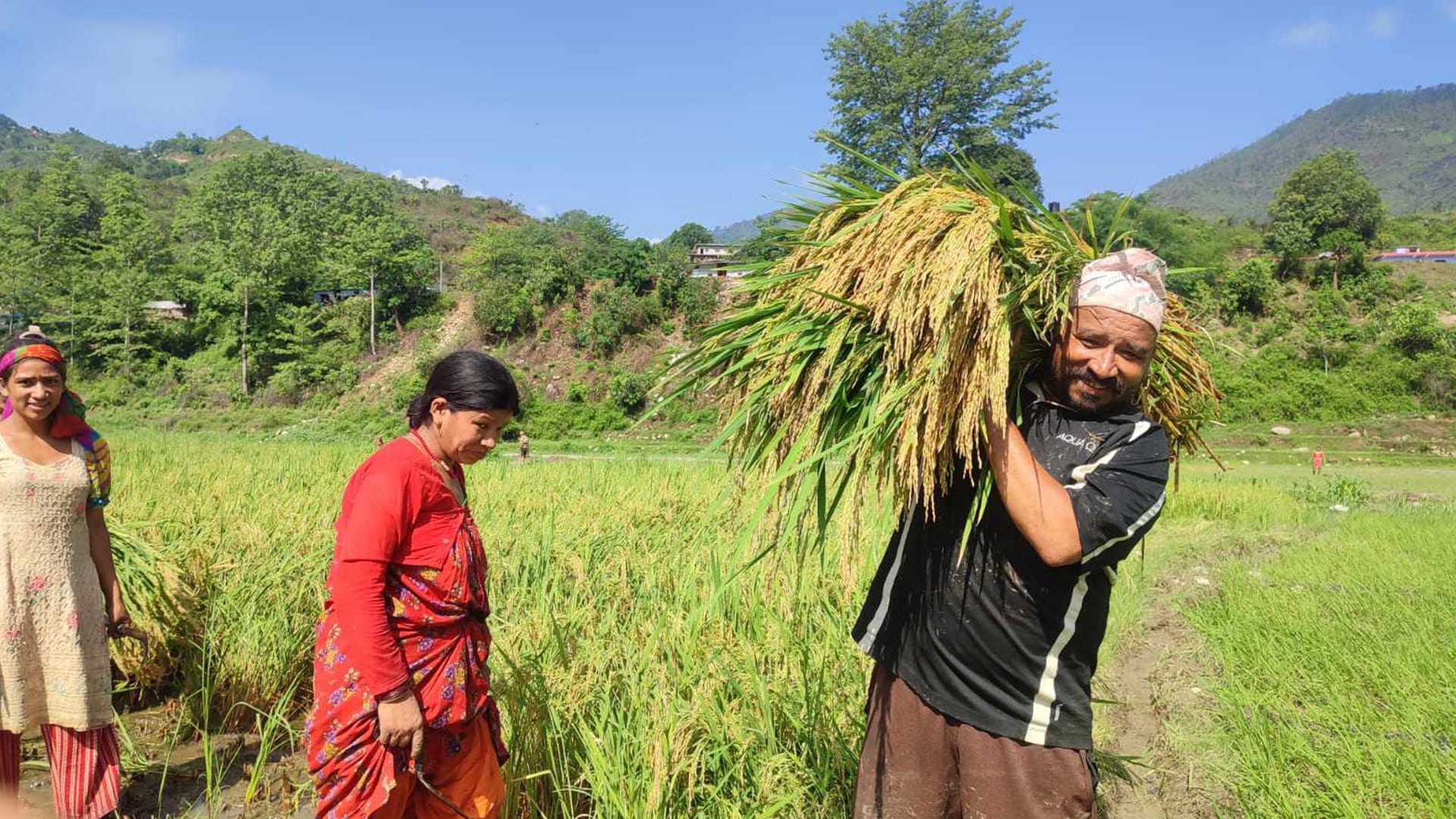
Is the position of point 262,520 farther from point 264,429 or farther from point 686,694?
point 264,429

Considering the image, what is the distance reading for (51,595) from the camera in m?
2.30

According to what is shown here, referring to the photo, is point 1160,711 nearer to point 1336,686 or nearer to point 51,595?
point 1336,686

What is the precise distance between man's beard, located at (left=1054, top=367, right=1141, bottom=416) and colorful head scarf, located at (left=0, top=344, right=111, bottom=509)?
2.63 metres

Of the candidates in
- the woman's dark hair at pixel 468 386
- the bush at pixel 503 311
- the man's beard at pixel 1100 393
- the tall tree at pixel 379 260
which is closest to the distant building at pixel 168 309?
the tall tree at pixel 379 260

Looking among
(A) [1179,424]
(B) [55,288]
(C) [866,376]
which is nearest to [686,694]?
(C) [866,376]

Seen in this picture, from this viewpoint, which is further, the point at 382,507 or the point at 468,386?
the point at 468,386

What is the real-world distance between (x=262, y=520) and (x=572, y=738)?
3.18m

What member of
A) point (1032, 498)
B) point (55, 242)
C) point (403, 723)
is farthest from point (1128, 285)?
point (55, 242)

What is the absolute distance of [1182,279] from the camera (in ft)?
6.53

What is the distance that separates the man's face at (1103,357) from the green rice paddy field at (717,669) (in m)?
0.42

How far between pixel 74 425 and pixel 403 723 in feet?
5.49

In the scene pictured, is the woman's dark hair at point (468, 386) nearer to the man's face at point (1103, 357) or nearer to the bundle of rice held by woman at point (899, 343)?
the bundle of rice held by woman at point (899, 343)

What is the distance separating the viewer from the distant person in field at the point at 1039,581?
1.31 metres

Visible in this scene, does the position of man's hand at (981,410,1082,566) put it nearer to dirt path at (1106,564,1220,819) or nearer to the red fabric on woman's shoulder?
the red fabric on woman's shoulder
